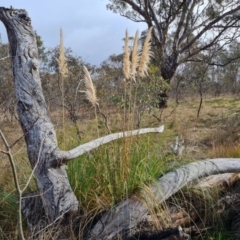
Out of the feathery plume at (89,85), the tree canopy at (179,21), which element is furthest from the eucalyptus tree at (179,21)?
the feathery plume at (89,85)

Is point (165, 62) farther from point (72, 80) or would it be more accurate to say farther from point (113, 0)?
point (72, 80)

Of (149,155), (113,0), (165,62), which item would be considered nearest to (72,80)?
(165,62)

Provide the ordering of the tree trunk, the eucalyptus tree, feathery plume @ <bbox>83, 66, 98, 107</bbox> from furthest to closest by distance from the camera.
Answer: the eucalyptus tree < feathery plume @ <bbox>83, 66, 98, 107</bbox> < the tree trunk

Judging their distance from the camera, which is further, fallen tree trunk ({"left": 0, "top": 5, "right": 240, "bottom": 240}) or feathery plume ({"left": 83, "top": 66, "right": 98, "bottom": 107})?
feathery plume ({"left": 83, "top": 66, "right": 98, "bottom": 107})

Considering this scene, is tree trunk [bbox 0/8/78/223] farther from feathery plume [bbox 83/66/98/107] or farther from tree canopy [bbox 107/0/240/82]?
tree canopy [bbox 107/0/240/82]

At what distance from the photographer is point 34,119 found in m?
2.73

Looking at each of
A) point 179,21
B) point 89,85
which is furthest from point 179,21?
point 89,85

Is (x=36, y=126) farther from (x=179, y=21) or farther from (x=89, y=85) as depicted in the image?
(x=179, y=21)

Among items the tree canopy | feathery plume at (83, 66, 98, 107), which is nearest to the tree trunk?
feathery plume at (83, 66, 98, 107)

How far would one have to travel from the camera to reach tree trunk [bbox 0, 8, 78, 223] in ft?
8.64

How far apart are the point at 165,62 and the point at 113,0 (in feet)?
11.9

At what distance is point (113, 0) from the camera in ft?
52.6

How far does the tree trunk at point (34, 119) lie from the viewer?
2.63 metres

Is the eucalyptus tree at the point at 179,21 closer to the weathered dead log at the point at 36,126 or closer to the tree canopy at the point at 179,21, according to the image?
the tree canopy at the point at 179,21
